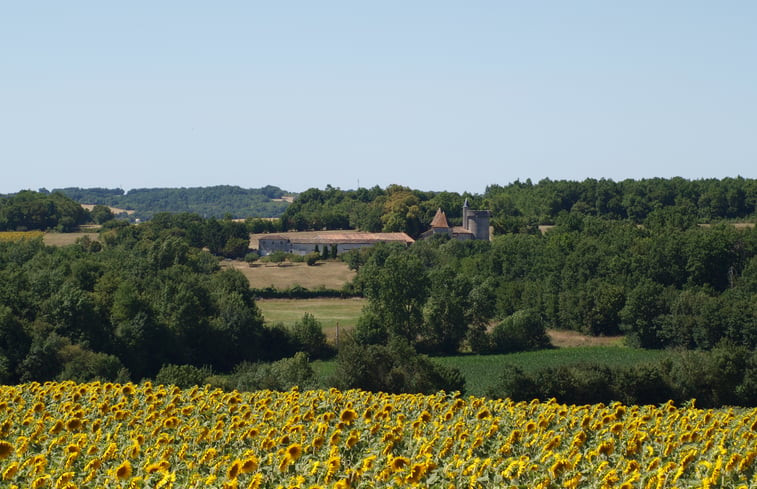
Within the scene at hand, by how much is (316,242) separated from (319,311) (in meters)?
48.7

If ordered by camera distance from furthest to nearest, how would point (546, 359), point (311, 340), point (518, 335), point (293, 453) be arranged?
point (518, 335) → point (311, 340) → point (546, 359) → point (293, 453)

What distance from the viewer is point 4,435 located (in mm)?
17984

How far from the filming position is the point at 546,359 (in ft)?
222

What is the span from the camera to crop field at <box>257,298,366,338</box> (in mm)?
80188

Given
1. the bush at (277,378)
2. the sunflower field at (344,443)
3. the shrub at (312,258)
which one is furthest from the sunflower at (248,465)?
the shrub at (312,258)

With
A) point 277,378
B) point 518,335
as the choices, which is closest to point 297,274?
point 518,335

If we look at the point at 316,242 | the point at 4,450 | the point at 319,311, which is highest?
the point at 4,450

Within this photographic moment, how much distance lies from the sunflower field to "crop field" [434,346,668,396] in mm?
38389

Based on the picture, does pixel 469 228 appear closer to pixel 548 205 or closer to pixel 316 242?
pixel 548 205

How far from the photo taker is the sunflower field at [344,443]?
13289 mm

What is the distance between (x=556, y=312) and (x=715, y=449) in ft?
235

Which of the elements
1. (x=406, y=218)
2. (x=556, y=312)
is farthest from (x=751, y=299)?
(x=406, y=218)

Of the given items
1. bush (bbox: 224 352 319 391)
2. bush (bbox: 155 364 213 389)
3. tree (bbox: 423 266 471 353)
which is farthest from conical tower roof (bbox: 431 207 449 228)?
bush (bbox: 155 364 213 389)

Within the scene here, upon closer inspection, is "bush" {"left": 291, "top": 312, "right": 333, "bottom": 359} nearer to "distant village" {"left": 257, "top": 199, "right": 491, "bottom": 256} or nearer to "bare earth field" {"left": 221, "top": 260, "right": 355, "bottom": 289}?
"bare earth field" {"left": 221, "top": 260, "right": 355, "bottom": 289}
